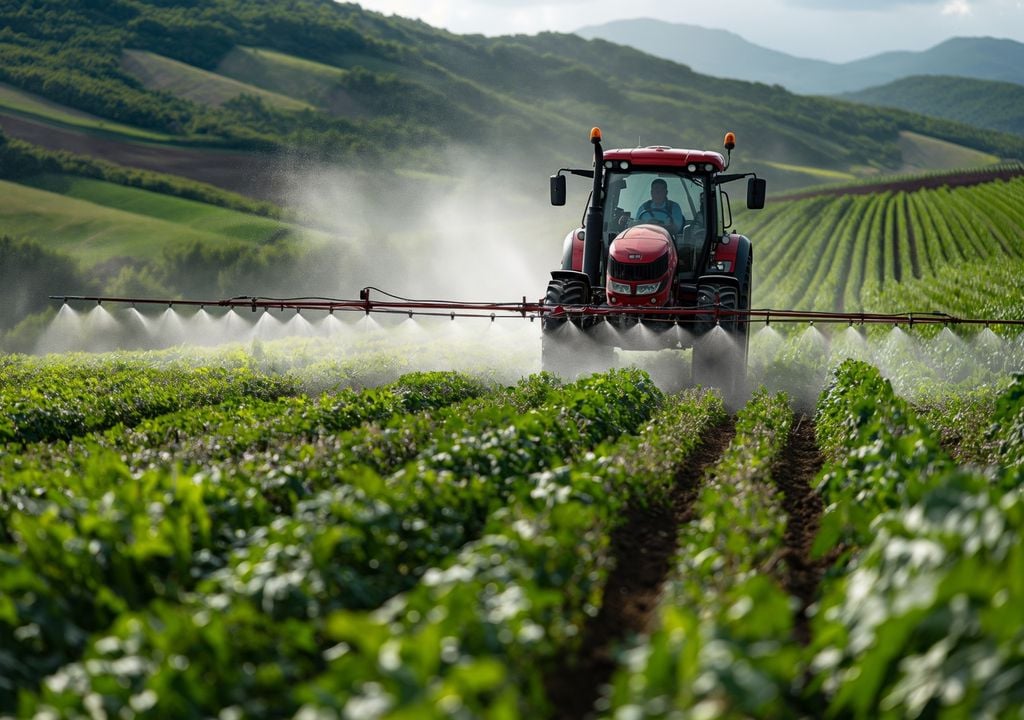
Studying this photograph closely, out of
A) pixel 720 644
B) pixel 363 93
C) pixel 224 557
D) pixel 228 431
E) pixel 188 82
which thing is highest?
pixel 363 93

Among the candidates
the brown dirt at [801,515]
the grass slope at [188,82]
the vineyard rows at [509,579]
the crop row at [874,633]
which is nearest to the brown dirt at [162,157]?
the grass slope at [188,82]

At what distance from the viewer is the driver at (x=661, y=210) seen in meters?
13.8

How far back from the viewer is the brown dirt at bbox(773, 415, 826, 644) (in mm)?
5874

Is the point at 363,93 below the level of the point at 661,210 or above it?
above

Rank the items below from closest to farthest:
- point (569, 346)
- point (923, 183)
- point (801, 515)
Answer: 1. point (801, 515)
2. point (569, 346)
3. point (923, 183)

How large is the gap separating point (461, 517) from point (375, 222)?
217 ft

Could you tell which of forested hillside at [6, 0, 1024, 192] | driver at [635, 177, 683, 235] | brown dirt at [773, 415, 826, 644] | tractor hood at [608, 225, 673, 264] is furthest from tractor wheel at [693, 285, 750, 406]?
forested hillside at [6, 0, 1024, 192]

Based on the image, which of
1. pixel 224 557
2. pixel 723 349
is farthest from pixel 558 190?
pixel 224 557

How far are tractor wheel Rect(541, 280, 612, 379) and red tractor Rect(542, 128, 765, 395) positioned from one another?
0.04 feet

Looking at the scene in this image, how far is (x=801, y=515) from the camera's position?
771cm

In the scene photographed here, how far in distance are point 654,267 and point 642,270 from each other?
152 mm

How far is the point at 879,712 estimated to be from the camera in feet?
11.9

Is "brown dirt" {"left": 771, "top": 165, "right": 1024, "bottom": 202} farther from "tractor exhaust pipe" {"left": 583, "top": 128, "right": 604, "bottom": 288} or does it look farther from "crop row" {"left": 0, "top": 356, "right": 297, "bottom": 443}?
"crop row" {"left": 0, "top": 356, "right": 297, "bottom": 443}

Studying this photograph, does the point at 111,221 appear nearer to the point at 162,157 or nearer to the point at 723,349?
the point at 162,157
